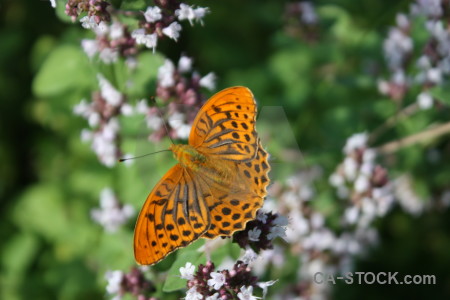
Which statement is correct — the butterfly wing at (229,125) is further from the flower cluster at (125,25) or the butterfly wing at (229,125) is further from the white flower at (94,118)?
the white flower at (94,118)

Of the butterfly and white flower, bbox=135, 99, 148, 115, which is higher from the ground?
white flower, bbox=135, 99, 148, 115

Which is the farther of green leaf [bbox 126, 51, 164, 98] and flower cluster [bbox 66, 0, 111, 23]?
green leaf [bbox 126, 51, 164, 98]

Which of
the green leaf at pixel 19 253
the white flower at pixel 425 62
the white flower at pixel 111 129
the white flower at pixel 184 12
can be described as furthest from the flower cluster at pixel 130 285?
the white flower at pixel 425 62

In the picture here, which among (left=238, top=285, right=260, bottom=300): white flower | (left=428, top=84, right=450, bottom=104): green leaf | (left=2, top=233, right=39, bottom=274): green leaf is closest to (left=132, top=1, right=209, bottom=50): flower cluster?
(left=238, top=285, right=260, bottom=300): white flower

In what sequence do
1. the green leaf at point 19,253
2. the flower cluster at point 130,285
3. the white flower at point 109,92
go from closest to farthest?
1. the flower cluster at point 130,285
2. the white flower at point 109,92
3. the green leaf at point 19,253

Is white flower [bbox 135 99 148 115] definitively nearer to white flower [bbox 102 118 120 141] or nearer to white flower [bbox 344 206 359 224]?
white flower [bbox 102 118 120 141]

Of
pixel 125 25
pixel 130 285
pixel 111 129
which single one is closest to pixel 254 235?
pixel 130 285

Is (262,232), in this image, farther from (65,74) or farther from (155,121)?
(65,74)

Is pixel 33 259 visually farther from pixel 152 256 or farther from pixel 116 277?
pixel 152 256
